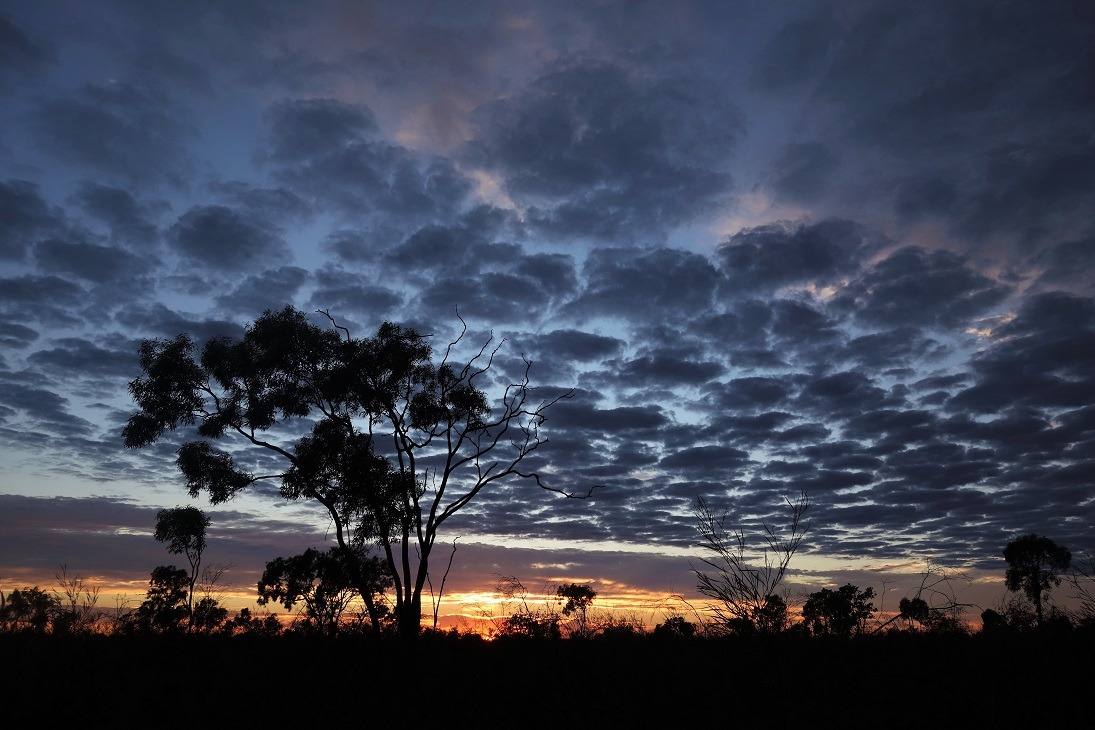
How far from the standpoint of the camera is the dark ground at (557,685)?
686 cm

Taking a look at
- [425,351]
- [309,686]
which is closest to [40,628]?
[309,686]

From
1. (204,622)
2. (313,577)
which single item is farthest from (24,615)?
(313,577)

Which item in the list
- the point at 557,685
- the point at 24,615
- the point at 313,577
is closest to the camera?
the point at 557,685

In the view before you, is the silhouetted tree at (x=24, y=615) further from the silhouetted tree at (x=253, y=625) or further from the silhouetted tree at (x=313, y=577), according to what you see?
the silhouetted tree at (x=313, y=577)

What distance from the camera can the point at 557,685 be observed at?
8820 mm

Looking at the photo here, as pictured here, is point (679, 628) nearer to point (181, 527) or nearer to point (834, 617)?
point (834, 617)

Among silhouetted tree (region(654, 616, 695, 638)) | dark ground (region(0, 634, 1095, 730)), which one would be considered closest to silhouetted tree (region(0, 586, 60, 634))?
dark ground (region(0, 634, 1095, 730))

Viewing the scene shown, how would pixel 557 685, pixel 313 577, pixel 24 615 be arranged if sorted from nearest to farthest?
pixel 557 685 → pixel 24 615 → pixel 313 577

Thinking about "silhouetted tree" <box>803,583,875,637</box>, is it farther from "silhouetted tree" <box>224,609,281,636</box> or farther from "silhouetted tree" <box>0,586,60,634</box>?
"silhouetted tree" <box>0,586,60,634</box>

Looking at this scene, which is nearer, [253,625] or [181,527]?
[253,625]

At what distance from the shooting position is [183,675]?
873 cm

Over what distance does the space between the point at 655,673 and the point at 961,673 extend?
373 centimetres

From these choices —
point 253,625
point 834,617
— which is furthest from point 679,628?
point 253,625

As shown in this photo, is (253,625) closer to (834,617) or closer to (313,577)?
(834,617)
